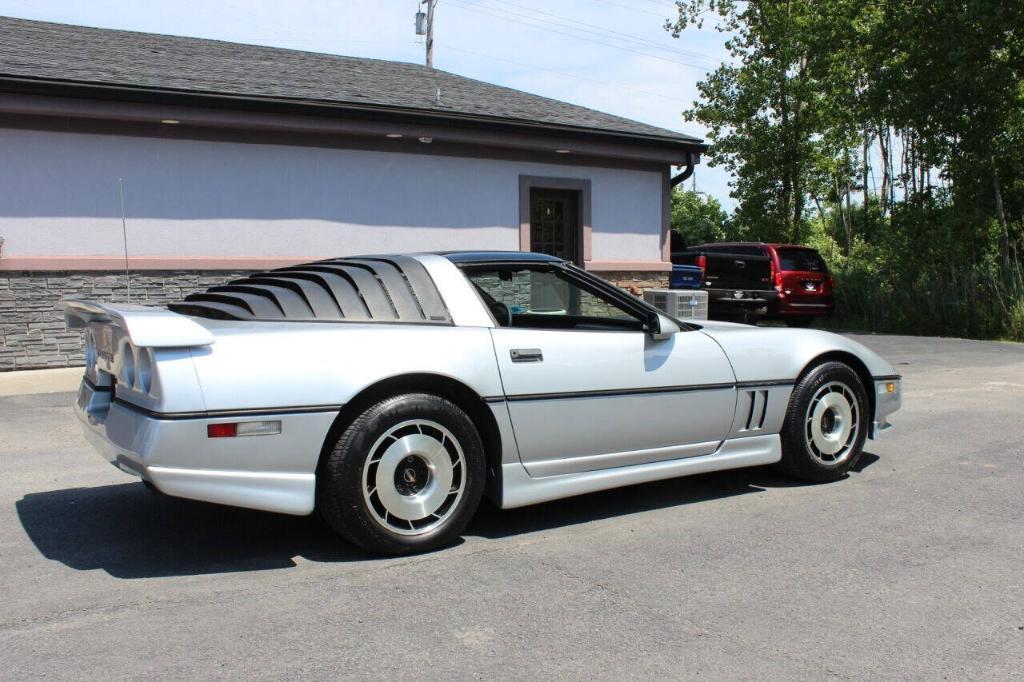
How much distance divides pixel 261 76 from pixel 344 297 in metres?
10.1

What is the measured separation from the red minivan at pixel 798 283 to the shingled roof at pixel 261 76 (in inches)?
134

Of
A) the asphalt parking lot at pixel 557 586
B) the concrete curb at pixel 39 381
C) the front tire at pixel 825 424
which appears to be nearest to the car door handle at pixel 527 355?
the asphalt parking lot at pixel 557 586

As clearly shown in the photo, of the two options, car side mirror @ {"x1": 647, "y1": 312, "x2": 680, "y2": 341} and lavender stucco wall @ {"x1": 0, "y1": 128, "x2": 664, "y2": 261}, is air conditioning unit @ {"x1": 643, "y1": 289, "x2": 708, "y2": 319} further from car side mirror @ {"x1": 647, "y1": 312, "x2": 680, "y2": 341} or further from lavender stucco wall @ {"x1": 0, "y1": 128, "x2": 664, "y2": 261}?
car side mirror @ {"x1": 647, "y1": 312, "x2": 680, "y2": 341}

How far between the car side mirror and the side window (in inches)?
6.3

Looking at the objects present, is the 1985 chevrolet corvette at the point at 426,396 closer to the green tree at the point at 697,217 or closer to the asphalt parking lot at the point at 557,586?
the asphalt parking lot at the point at 557,586

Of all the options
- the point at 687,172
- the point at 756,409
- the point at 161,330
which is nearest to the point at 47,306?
the point at 161,330

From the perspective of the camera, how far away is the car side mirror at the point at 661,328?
5008 mm

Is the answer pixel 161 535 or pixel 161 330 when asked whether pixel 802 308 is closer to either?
pixel 161 535

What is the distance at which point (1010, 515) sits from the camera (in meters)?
4.95

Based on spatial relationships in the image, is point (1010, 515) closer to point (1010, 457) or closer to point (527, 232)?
point (1010, 457)

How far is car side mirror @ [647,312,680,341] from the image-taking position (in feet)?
16.4

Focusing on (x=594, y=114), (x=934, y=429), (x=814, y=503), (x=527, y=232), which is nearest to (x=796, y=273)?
(x=594, y=114)

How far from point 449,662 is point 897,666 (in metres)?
1.47

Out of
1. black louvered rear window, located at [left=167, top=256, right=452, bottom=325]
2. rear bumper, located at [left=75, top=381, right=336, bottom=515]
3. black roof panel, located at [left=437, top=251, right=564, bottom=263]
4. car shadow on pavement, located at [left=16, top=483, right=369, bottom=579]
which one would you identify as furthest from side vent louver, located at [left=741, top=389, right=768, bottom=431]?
rear bumper, located at [left=75, top=381, right=336, bottom=515]
